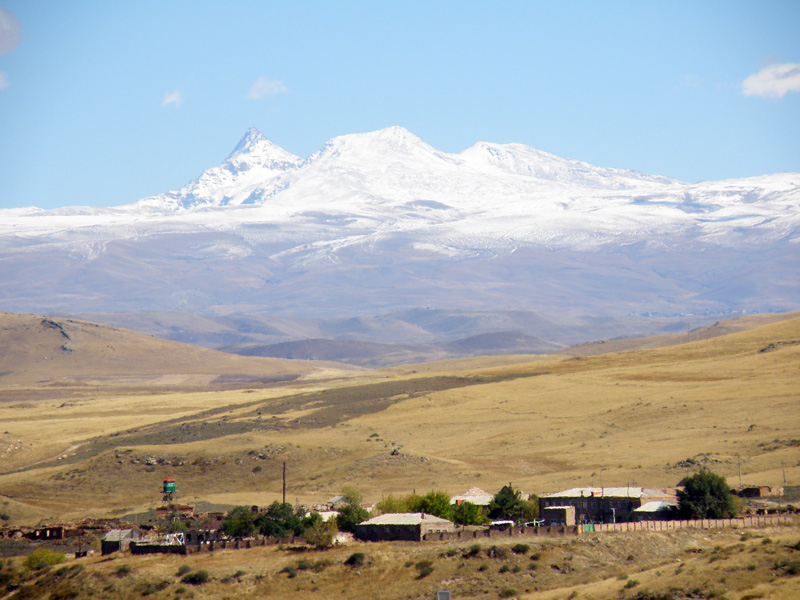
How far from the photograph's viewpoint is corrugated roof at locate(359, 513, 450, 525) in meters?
47.9

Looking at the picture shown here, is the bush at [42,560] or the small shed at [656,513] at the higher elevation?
the small shed at [656,513]

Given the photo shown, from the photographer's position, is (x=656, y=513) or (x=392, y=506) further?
(x=392, y=506)

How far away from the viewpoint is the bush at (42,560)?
47969 millimetres

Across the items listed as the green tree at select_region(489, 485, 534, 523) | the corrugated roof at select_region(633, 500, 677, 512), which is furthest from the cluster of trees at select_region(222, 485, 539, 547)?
the corrugated roof at select_region(633, 500, 677, 512)

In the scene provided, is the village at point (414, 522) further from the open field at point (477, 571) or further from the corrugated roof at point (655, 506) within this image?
the open field at point (477, 571)

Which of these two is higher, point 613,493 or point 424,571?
point 613,493

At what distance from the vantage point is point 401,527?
1860 inches

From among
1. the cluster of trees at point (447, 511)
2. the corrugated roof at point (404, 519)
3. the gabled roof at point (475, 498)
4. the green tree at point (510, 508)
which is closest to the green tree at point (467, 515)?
the cluster of trees at point (447, 511)

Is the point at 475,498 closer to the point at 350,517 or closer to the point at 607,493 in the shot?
the point at 607,493

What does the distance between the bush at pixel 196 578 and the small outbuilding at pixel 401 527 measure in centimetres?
794

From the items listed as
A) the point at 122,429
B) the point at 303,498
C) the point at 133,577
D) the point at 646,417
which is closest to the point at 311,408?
the point at 122,429

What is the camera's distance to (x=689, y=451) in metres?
79.5

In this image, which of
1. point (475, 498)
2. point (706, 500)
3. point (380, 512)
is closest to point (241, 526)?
point (380, 512)

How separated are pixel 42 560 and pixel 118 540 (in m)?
3.10
